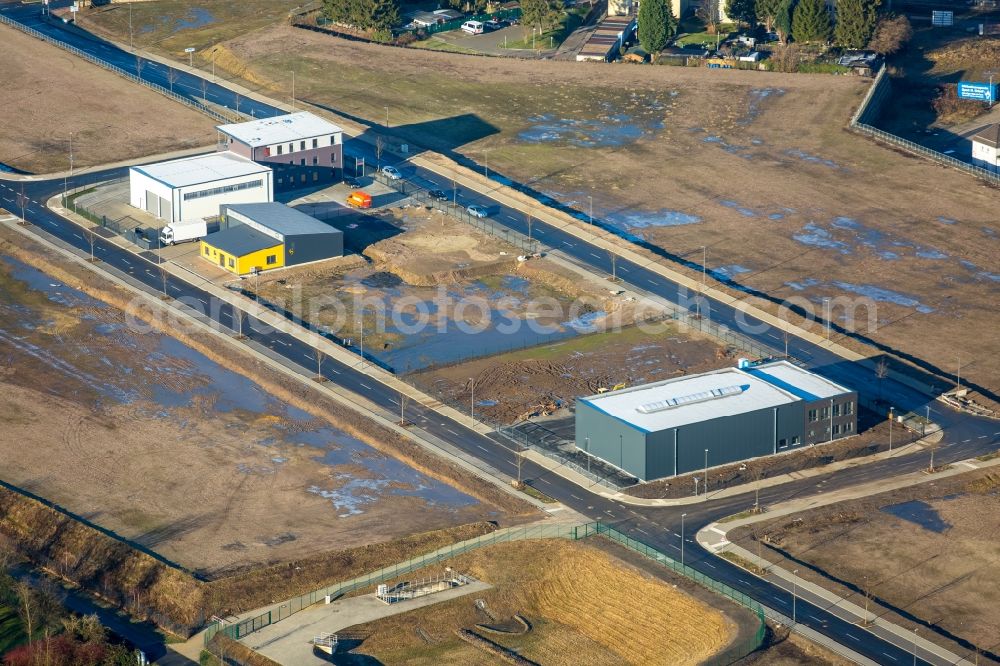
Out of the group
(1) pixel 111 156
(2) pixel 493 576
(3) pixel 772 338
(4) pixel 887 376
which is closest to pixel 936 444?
(4) pixel 887 376

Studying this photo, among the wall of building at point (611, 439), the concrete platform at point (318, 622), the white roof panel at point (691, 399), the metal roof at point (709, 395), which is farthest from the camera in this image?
the metal roof at point (709, 395)

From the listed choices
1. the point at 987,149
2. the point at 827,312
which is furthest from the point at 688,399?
the point at 987,149

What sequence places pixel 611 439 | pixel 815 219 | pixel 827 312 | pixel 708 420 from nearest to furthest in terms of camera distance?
1. pixel 708 420
2. pixel 611 439
3. pixel 827 312
4. pixel 815 219

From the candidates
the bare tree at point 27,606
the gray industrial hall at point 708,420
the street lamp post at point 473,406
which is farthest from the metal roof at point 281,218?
the bare tree at point 27,606

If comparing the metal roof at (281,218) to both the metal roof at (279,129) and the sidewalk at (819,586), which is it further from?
the sidewalk at (819,586)

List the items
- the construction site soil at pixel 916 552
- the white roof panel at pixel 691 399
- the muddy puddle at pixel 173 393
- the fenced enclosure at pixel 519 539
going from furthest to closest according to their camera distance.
Answer: the white roof panel at pixel 691 399, the muddy puddle at pixel 173 393, the construction site soil at pixel 916 552, the fenced enclosure at pixel 519 539

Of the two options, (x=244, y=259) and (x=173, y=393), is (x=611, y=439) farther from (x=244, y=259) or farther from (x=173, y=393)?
(x=244, y=259)
